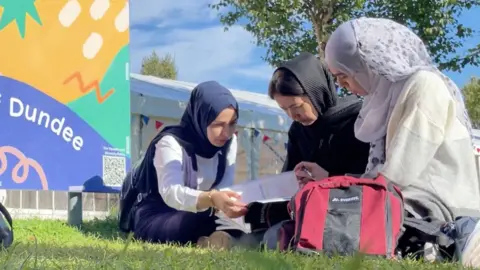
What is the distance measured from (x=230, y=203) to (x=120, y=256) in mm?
1538

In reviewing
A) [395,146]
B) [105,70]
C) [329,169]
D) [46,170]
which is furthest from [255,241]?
[105,70]

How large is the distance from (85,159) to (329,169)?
1.56m

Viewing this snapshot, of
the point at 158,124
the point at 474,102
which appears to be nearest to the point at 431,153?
the point at 158,124

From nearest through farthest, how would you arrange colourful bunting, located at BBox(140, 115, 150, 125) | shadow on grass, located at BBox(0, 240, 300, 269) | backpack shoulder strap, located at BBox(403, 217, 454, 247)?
1. shadow on grass, located at BBox(0, 240, 300, 269)
2. backpack shoulder strap, located at BBox(403, 217, 454, 247)
3. colourful bunting, located at BBox(140, 115, 150, 125)

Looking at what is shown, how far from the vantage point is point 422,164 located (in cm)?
221

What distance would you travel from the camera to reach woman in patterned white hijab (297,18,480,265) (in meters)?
2.21

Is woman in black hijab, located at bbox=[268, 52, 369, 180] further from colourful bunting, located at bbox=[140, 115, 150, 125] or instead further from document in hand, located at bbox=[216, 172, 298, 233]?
colourful bunting, located at bbox=[140, 115, 150, 125]

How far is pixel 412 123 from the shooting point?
222cm

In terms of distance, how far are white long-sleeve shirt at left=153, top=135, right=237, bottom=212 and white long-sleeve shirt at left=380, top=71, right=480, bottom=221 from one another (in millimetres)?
982

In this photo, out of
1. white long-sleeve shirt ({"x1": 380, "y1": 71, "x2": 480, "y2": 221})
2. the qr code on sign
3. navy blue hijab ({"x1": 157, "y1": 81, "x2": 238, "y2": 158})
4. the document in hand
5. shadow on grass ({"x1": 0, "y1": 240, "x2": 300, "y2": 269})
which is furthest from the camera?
the qr code on sign

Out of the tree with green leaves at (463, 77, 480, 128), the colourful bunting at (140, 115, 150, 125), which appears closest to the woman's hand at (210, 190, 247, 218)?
the colourful bunting at (140, 115, 150, 125)

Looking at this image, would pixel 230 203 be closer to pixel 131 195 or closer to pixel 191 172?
pixel 191 172

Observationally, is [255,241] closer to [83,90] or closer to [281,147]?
[83,90]

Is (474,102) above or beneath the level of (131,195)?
beneath
